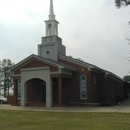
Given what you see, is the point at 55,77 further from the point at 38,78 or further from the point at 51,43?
the point at 51,43

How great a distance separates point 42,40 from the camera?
28578 millimetres

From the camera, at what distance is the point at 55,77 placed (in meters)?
23.6

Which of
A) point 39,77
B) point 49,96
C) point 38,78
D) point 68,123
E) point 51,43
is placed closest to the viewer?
point 68,123

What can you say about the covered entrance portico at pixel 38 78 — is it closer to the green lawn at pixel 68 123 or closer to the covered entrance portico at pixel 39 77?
the covered entrance portico at pixel 39 77

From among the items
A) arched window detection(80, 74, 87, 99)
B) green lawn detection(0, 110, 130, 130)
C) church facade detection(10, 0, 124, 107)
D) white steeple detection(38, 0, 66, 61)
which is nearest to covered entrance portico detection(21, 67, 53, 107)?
church facade detection(10, 0, 124, 107)

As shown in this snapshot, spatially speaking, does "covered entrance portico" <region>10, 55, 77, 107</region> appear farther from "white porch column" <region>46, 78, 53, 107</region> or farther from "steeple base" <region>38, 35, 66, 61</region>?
"steeple base" <region>38, 35, 66, 61</region>

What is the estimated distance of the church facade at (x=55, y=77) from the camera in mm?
23172

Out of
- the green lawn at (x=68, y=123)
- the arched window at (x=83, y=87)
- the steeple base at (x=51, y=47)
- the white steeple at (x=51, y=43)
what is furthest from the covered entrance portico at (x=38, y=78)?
the green lawn at (x=68, y=123)

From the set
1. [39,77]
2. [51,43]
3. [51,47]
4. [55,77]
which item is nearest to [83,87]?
[55,77]

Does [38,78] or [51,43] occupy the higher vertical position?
[51,43]

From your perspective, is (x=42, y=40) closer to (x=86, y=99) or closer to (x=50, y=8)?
(x=50, y=8)

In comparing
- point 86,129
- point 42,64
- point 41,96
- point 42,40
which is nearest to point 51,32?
point 42,40

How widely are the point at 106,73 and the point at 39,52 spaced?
8.81 metres

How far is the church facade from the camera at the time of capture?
23.2 metres
